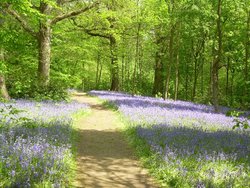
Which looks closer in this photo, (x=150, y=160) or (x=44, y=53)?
(x=150, y=160)

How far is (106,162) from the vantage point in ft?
25.6

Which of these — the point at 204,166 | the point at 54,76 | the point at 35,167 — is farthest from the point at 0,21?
the point at 204,166

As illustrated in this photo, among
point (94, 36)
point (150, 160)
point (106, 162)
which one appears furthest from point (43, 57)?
Answer: point (94, 36)

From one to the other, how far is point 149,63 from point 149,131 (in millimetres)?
39535

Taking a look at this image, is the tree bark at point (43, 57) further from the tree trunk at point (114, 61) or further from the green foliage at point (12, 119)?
the tree trunk at point (114, 61)

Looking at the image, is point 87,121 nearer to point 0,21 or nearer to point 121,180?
point 0,21

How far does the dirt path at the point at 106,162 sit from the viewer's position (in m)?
6.39

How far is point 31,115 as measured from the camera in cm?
1145

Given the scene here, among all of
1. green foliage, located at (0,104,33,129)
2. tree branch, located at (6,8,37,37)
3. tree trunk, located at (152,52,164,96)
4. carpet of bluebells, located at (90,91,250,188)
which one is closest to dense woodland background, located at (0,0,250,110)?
tree branch, located at (6,8,37,37)

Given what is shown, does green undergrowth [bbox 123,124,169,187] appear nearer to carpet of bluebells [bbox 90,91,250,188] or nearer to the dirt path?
carpet of bluebells [bbox 90,91,250,188]

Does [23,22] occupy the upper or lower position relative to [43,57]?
upper

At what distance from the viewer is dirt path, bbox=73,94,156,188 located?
6.39 meters

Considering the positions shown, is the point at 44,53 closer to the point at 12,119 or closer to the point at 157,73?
the point at 12,119

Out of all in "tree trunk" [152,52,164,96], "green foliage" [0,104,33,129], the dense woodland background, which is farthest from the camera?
"tree trunk" [152,52,164,96]
